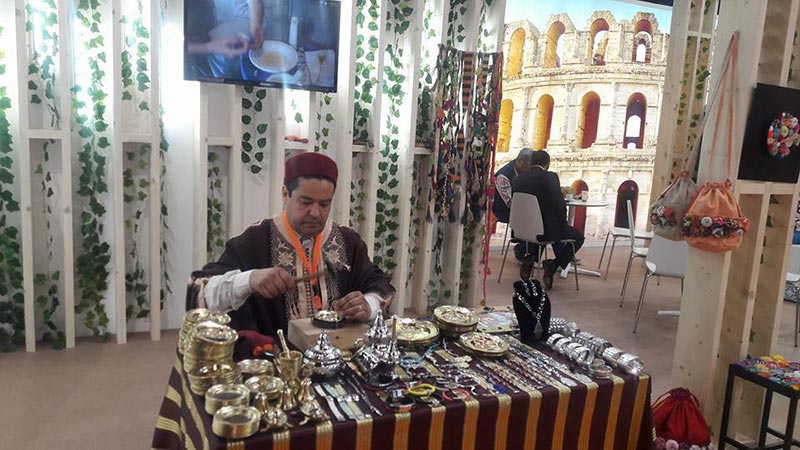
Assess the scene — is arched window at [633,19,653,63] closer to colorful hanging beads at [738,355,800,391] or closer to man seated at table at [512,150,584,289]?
man seated at table at [512,150,584,289]

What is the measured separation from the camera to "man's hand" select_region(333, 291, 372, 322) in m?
2.04

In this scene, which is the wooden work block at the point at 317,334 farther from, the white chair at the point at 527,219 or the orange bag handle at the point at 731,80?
the white chair at the point at 527,219

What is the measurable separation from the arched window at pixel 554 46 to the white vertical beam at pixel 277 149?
17.9ft

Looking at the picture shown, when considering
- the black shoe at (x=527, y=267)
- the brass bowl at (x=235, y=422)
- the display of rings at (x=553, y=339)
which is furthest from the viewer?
the black shoe at (x=527, y=267)

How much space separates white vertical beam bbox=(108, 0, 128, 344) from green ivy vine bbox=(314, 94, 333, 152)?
139cm

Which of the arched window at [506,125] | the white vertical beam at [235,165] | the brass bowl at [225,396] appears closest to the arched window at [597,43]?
the arched window at [506,125]

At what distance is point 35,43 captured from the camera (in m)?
3.72

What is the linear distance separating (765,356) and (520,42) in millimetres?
6343

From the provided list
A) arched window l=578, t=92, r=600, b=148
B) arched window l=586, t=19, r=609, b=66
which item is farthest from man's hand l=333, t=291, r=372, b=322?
arched window l=586, t=19, r=609, b=66

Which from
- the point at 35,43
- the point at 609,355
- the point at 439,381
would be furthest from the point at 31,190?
the point at 609,355

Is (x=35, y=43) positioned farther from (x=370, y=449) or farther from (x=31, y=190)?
(x=370, y=449)

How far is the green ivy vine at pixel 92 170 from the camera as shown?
151 inches

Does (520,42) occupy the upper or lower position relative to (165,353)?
upper

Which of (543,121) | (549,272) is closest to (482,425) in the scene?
(549,272)
